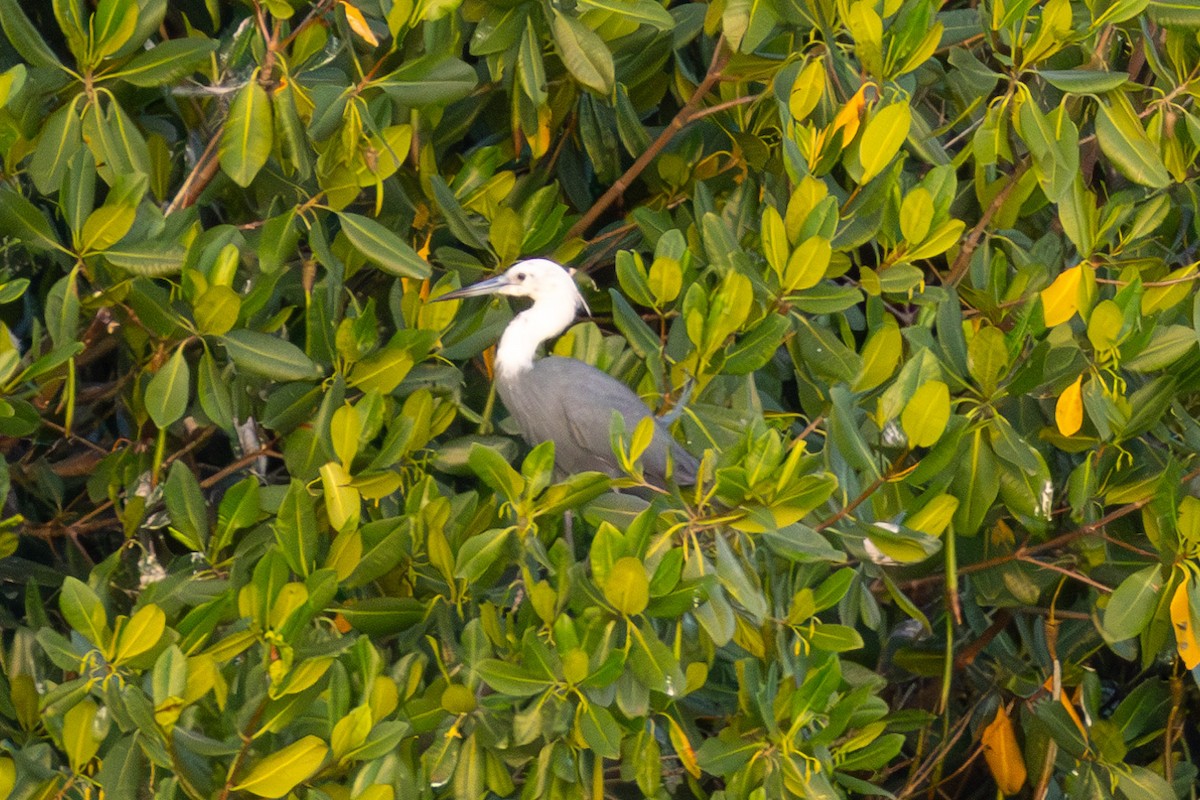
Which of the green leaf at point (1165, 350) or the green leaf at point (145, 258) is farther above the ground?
the green leaf at point (145, 258)

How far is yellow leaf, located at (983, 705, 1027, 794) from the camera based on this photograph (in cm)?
371

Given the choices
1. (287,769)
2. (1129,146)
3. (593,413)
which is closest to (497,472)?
(287,769)

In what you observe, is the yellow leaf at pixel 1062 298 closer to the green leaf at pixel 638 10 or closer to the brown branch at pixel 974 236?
the brown branch at pixel 974 236

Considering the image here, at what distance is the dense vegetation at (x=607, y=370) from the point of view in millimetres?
2609

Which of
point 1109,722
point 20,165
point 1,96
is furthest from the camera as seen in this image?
point 1109,722

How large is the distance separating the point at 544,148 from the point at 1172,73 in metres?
1.31

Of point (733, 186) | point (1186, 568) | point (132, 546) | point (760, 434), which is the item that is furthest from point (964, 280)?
point (132, 546)

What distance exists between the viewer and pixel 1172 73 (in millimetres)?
3352

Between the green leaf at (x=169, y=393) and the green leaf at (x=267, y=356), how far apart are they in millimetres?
90

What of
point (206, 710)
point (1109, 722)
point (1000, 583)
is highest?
point (206, 710)

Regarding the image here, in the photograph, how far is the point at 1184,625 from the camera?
3059mm

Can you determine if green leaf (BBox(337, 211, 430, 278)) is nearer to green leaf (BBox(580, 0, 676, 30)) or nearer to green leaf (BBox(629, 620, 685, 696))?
green leaf (BBox(580, 0, 676, 30))

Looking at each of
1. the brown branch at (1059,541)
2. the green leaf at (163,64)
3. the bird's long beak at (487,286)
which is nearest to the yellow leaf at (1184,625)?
the brown branch at (1059,541)

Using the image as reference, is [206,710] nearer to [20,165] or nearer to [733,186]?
[20,165]
